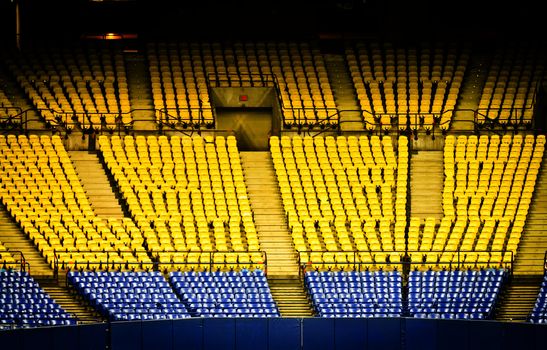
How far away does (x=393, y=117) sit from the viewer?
42.4 metres

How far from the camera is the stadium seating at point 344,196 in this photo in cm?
3634

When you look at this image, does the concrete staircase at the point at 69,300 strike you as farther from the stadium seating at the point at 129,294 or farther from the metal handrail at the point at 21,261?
the metal handrail at the point at 21,261

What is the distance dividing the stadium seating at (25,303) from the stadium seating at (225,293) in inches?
123

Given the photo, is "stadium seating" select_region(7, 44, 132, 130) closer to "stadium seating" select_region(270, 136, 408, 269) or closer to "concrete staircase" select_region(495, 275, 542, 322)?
"stadium seating" select_region(270, 136, 408, 269)

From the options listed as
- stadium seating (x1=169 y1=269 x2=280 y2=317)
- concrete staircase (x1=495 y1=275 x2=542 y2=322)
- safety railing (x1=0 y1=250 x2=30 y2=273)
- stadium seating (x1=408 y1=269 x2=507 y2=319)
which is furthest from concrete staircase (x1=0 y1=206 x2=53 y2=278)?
concrete staircase (x1=495 y1=275 x2=542 y2=322)

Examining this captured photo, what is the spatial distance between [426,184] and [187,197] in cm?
727

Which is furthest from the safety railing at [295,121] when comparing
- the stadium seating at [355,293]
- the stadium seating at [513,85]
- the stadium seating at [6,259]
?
the stadium seating at [355,293]

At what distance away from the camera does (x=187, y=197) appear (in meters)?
38.8

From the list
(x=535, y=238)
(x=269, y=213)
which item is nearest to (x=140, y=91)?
(x=269, y=213)

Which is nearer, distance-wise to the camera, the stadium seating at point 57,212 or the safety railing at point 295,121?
the stadium seating at point 57,212

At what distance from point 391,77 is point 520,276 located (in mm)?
10705

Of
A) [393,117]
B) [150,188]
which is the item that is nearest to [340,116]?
[393,117]

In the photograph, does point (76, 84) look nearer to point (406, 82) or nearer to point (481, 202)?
point (406, 82)

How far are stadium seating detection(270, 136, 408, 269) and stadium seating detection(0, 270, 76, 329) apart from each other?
7.01 metres
